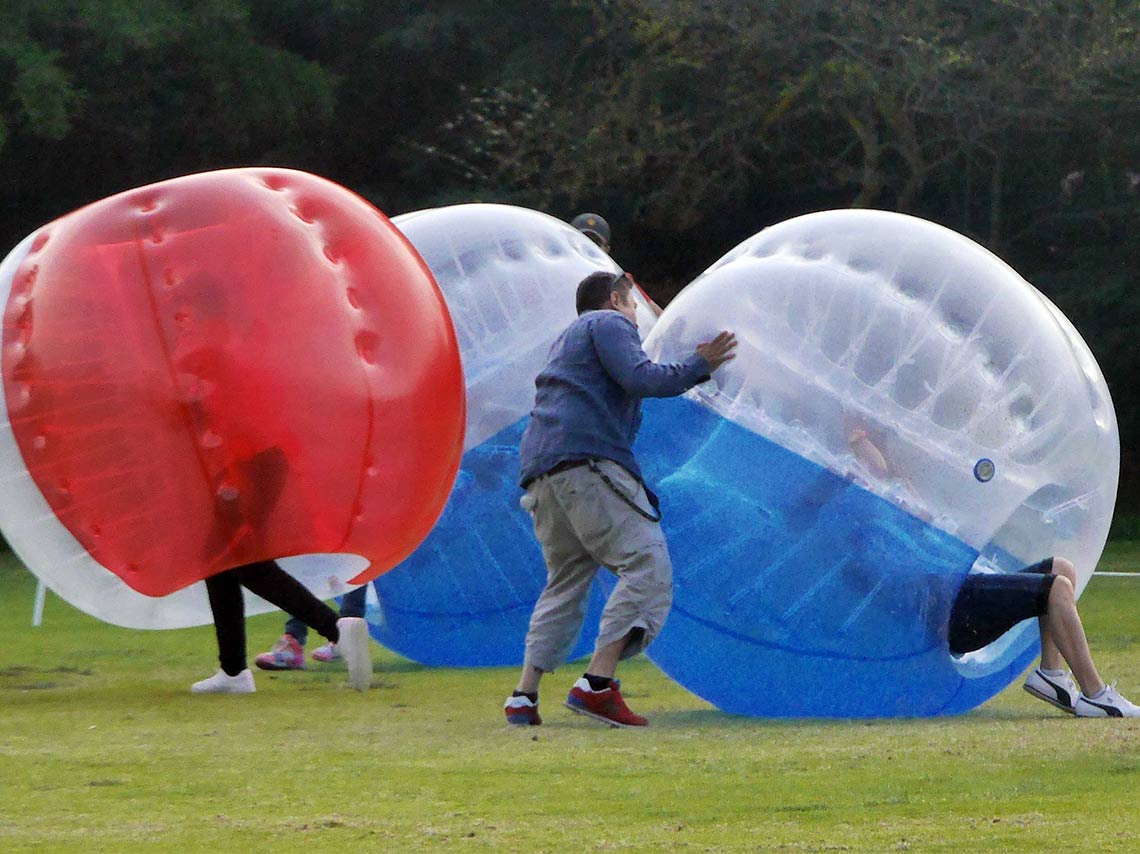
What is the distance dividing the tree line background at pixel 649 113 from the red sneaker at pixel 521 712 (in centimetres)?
1330

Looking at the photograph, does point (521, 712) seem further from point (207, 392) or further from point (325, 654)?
point (325, 654)

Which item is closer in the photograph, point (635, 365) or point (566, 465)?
point (635, 365)

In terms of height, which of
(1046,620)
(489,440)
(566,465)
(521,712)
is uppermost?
(566,465)

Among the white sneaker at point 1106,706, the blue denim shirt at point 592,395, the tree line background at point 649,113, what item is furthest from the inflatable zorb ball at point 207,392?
the tree line background at point 649,113

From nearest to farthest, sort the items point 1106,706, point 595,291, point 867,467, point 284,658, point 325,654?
1. point 867,467
2. point 1106,706
3. point 595,291
4. point 284,658
5. point 325,654

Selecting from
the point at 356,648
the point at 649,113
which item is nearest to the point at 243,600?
the point at 356,648

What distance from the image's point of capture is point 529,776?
17.5 feet

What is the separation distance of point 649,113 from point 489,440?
13.0m

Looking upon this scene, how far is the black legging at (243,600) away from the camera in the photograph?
7.52 metres

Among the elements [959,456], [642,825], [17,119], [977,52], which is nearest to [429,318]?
[959,456]

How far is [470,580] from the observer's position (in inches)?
323

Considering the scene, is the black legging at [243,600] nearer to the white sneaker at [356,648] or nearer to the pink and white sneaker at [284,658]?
the white sneaker at [356,648]

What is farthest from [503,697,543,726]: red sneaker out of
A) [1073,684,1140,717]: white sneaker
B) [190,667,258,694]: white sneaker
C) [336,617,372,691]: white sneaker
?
[1073,684,1140,717]: white sneaker

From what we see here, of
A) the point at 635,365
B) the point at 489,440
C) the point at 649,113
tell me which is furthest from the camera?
the point at 649,113
